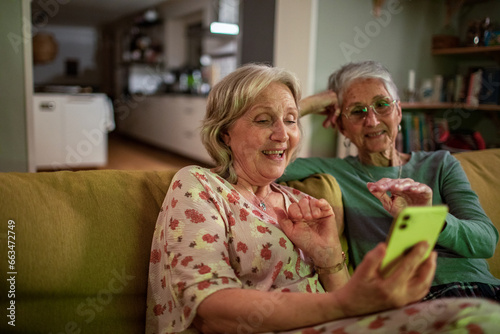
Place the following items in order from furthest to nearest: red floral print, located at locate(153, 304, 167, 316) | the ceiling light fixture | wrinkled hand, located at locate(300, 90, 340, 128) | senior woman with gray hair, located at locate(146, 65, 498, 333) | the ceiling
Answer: the ceiling, the ceiling light fixture, wrinkled hand, located at locate(300, 90, 340, 128), red floral print, located at locate(153, 304, 167, 316), senior woman with gray hair, located at locate(146, 65, 498, 333)

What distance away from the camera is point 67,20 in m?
9.66

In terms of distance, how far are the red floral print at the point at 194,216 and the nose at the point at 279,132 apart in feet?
1.10

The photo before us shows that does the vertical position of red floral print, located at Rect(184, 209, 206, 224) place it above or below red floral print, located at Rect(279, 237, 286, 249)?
above

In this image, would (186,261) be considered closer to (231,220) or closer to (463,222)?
(231,220)

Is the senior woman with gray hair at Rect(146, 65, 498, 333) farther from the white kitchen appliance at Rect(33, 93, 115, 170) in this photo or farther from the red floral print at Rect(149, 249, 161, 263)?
the white kitchen appliance at Rect(33, 93, 115, 170)

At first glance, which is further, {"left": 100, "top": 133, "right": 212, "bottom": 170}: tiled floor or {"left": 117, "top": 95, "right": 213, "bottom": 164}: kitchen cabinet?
{"left": 100, "top": 133, "right": 212, "bottom": 170}: tiled floor

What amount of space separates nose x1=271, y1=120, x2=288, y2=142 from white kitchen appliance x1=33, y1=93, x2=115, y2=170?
411 cm

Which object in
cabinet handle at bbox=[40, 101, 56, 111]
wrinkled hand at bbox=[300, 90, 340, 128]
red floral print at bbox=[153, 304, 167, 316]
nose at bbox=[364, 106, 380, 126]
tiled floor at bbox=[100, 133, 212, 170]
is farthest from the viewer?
tiled floor at bbox=[100, 133, 212, 170]

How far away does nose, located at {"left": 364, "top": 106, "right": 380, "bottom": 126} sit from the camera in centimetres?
141

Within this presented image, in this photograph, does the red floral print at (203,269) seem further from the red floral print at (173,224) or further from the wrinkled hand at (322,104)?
the wrinkled hand at (322,104)

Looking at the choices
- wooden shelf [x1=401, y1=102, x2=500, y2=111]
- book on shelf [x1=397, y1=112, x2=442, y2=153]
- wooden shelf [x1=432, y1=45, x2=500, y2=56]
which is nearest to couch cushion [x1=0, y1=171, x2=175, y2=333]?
book on shelf [x1=397, y1=112, x2=442, y2=153]

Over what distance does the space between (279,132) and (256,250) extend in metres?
0.34

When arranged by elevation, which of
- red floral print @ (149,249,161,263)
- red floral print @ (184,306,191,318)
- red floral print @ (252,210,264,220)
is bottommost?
red floral print @ (184,306,191,318)

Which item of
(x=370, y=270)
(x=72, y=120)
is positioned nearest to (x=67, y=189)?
(x=370, y=270)
